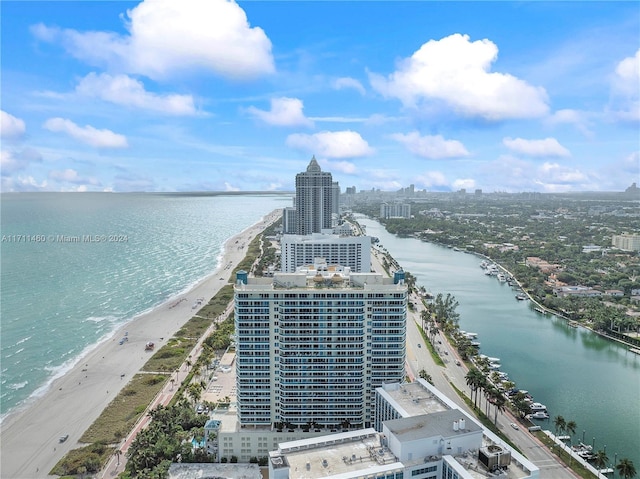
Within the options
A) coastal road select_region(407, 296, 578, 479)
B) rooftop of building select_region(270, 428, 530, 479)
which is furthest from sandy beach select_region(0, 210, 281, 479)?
coastal road select_region(407, 296, 578, 479)

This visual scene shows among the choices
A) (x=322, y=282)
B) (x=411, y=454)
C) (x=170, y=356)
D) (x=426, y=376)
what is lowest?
(x=170, y=356)

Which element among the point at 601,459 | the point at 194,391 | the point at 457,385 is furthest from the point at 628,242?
the point at 194,391

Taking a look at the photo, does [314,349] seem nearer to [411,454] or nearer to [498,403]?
[411,454]

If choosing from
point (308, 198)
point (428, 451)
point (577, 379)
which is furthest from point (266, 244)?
point (428, 451)

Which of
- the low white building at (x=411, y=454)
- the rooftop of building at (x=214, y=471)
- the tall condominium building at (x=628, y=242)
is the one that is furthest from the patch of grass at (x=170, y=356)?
the tall condominium building at (x=628, y=242)

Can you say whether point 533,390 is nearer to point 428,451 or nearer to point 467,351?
point 467,351

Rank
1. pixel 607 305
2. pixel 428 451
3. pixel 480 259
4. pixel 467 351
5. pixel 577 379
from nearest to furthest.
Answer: pixel 428 451, pixel 577 379, pixel 467 351, pixel 607 305, pixel 480 259
